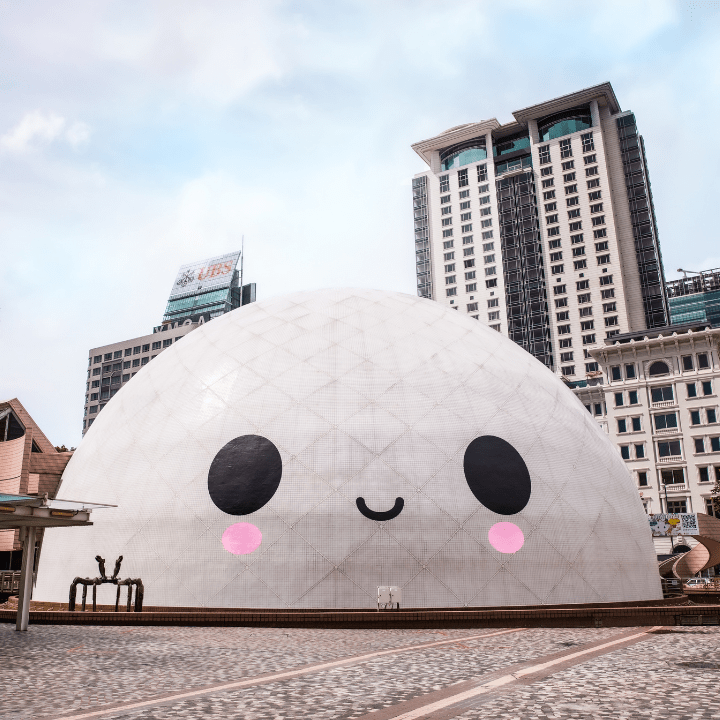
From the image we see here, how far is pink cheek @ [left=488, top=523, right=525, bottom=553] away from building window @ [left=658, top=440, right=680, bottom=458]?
58.1m

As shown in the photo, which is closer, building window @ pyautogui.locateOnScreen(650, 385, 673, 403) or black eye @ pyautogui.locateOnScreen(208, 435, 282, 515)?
black eye @ pyautogui.locateOnScreen(208, 435, 282, 515)

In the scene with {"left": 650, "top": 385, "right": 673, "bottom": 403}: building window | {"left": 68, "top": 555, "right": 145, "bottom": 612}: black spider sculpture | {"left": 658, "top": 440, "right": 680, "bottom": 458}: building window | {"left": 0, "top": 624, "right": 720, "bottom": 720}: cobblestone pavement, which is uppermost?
{"left": 650, "top": 385, "right": 673, "bottom": 403}: building window

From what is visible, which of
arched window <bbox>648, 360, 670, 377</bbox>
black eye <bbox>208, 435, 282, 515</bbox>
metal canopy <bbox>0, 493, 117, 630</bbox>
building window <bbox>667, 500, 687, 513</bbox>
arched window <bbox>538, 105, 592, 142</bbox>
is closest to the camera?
metal canopy <bbox>0, 493, 117, 630</bbox>

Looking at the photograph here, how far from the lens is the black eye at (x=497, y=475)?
1866 centimetres

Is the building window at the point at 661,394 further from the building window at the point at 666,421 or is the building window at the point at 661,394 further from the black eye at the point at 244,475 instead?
the black eye at the point at 244,475

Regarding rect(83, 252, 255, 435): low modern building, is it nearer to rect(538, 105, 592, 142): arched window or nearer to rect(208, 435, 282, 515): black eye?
rect(538, 105, 592, 142): arched window

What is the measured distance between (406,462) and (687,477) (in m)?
59.4

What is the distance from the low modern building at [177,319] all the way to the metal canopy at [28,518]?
113561 mm

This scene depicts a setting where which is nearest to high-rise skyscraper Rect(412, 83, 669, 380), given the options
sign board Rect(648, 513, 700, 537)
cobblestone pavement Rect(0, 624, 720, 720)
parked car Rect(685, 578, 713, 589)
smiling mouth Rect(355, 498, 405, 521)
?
sign board Rect(648, 513, 700, 537)

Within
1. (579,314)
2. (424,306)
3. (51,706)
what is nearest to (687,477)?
(579,314)

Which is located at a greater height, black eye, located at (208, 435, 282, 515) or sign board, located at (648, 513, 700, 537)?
black eye, located at (208, 435, 282, 515)

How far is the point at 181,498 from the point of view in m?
19.0

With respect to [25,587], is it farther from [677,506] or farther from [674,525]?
[677,506]

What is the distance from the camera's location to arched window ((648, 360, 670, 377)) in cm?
7169
